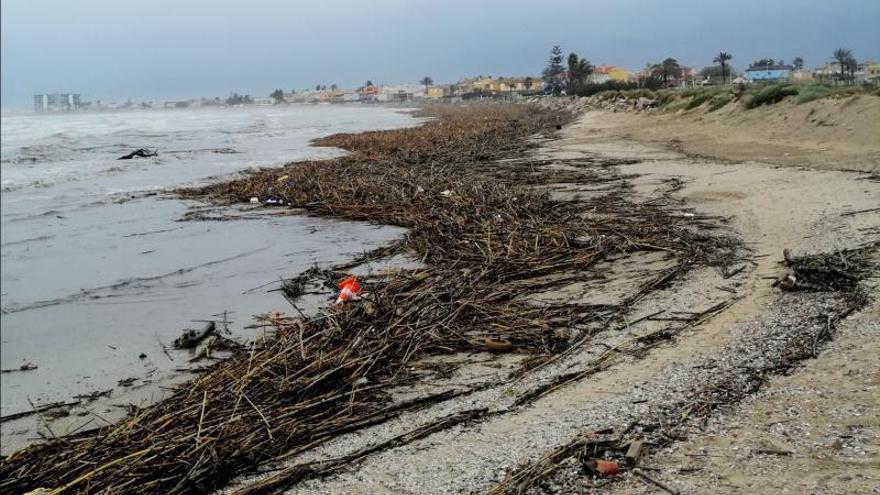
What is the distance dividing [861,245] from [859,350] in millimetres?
2461

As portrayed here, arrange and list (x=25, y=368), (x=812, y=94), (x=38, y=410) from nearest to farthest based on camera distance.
→ (x=38, y=410), (x=25, y=368), (x=812, y=94)

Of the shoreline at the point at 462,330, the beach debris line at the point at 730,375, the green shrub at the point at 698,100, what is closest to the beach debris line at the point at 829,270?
the beach debris line at the point at 730,375

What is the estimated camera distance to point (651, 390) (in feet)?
10.6

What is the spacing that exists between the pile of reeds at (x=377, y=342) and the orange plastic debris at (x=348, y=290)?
0.56ft

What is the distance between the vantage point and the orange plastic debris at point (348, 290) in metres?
5.21

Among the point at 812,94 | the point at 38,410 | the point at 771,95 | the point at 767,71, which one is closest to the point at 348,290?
the point at 38,410

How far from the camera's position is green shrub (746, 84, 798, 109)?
57.3 ft

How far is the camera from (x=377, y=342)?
412 centimetres

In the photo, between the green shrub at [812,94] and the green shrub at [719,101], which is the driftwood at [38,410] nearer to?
the green shrub at [812,94]

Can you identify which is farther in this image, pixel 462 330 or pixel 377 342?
pixel 462 330

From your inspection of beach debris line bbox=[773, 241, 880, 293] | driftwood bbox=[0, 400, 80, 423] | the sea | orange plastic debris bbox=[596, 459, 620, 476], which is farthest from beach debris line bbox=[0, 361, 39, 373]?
beach debris line bbox=[773, 241, 880, 293]

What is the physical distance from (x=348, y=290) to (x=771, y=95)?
1725 centimetres

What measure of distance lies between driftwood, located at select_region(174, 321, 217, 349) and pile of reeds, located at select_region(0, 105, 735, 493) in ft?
1.76

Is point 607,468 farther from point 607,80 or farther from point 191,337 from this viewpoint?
point 607,80
